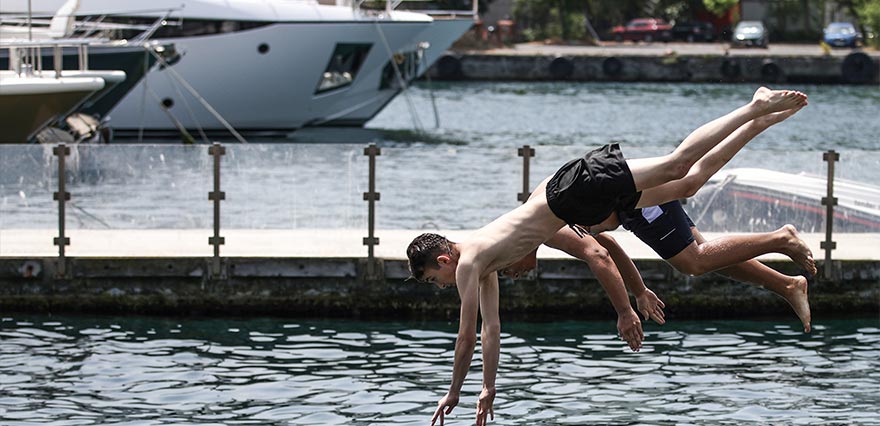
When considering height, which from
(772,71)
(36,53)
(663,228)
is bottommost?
(663,228)

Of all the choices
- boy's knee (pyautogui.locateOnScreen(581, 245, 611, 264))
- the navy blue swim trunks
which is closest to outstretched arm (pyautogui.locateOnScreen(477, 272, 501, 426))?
boy's knee (pyautogui.locateOnScreen(581, 245, 611, 264))

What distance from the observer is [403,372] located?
15266 mm

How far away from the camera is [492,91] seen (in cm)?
7406

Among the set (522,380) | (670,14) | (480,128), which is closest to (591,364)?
(522,380)

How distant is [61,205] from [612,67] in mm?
65195

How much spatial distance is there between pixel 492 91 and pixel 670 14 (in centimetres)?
2977

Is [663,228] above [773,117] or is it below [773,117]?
below

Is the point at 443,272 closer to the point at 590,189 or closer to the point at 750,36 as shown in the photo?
the point at 590,189

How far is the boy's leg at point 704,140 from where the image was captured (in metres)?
9.57

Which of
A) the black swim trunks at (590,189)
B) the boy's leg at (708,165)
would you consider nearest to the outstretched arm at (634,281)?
the boy's leg at (708,165)

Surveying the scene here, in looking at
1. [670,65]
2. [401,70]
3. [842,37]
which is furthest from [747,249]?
[842,37]

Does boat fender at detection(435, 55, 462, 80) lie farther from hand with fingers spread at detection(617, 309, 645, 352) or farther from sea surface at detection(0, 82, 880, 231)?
hand with fingers spread at detection(617, 309, 645, 352)

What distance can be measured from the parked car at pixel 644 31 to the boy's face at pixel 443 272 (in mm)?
87064

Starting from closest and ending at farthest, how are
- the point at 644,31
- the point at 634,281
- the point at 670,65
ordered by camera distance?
1. the point at 634,281
2. the point at 670,65
3. the point at 644,31
